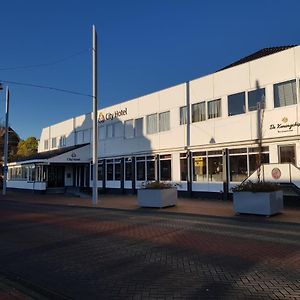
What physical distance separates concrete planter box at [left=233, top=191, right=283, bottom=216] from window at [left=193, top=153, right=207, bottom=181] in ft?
30.1

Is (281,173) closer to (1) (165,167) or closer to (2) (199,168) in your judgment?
(2) (199,168)

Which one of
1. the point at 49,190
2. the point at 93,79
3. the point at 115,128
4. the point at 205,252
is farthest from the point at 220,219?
the point at 49,190

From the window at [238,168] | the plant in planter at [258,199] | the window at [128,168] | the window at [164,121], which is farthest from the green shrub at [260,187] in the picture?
the window at [128,168]

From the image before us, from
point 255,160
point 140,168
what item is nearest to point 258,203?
point 255,160

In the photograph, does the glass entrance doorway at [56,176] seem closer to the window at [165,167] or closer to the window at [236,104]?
the window at [165,167]

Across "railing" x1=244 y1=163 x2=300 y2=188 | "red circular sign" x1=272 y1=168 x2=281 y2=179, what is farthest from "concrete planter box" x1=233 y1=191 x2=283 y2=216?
Result: "red circular sign" x1=272 y1=168 x2=281 y2=179

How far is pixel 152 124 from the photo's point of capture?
30.2 meters

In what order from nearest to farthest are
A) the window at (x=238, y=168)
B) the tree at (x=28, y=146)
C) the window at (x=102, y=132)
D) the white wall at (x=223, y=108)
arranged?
1. the white wall at (x=223, y=108)
2. the window at (x=238, y=168)
3. the window at (x=102, y=132)
4. the tree at (x=28, y=146)

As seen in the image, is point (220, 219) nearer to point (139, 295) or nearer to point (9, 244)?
point (9, 244)

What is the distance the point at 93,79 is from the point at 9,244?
15322 millimetres

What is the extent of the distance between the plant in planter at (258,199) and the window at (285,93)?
645 cm

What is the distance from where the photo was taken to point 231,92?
23.7 metres

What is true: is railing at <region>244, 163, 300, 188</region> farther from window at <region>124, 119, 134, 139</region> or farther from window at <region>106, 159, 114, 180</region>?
window at <region>106, 159, 114, 180</region>

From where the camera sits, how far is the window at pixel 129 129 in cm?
3241
